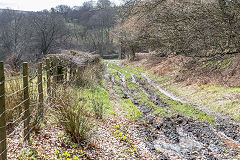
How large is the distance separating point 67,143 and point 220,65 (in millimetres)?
13515

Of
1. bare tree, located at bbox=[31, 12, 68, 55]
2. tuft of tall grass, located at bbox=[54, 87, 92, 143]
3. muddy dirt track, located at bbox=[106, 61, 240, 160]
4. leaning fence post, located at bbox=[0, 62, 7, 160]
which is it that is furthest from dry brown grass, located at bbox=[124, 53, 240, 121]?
bare tree, located at bbox=[31, 12, 68, 55]

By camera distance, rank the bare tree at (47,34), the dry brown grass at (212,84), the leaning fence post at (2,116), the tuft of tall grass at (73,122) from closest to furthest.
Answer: the leaning fence post at (2,116) → the tuft of tall grass at (73,122) → the dry brown grass at (212,84) → the bare tree at (47,34)

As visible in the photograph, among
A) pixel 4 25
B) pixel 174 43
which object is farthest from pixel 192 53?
pixel 4 25

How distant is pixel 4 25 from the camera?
125ft

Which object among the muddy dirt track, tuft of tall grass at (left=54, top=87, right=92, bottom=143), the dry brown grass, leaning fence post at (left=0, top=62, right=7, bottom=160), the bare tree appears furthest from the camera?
the bare tree

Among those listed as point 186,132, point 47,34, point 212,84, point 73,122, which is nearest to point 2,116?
point 73,122

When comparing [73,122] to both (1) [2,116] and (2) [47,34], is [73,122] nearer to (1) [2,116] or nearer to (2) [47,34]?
(1) [2,116]

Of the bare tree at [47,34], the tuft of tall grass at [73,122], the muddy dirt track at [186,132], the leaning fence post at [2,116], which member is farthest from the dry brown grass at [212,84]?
the bare tree at [47,34]

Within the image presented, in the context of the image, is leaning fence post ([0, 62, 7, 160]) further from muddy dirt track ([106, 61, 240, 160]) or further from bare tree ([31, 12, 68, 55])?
bare tree ([31, 12, 68, 55])

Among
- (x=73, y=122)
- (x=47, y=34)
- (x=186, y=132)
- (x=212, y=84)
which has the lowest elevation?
(x=186, y=132)

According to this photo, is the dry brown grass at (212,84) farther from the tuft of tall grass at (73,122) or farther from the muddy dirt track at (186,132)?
the tuft of tall grass at (73,122)

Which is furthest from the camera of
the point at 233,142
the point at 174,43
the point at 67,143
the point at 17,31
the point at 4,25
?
the point at 4,25

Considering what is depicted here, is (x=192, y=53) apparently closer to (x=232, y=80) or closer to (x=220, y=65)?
(x=220, y=65)

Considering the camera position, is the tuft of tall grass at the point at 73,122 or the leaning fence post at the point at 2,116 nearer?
the leaning fence post at the point at 2,116
